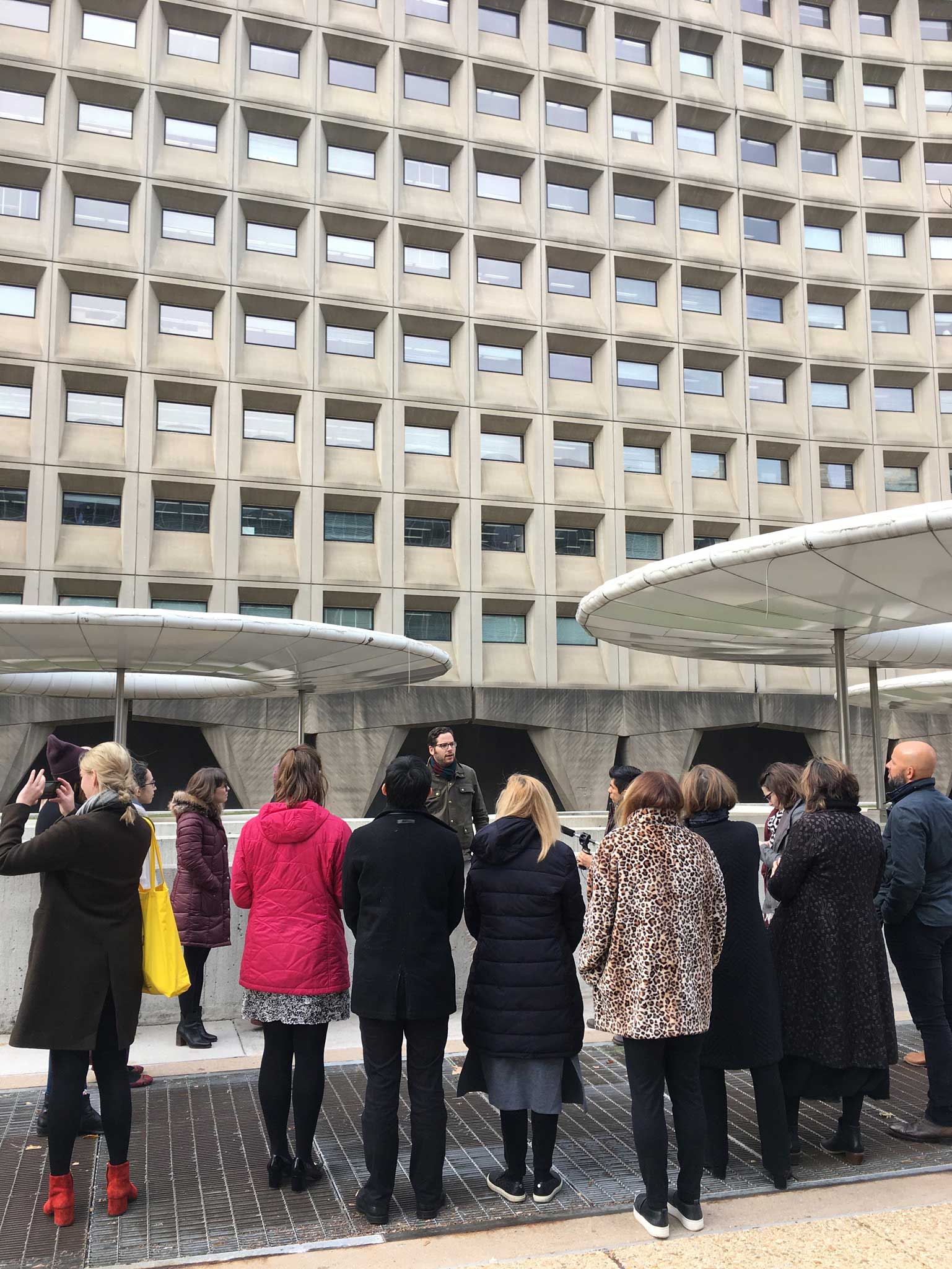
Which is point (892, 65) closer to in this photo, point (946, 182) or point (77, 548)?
point (946, 182)

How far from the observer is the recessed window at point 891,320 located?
32.6m

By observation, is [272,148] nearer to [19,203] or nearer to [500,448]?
[19,203]

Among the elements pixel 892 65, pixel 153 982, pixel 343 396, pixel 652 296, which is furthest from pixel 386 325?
pixel 153 982

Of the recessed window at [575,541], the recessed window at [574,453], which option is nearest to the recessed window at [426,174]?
the recessed window at [574,453]

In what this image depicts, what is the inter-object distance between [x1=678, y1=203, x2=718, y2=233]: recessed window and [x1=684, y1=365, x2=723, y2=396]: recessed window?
13.7ft

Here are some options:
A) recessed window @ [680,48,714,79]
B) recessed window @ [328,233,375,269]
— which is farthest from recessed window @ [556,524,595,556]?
recessed window @ [680,48,714,79]

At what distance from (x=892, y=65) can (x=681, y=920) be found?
3637cm

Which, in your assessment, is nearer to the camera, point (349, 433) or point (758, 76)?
point (349, 433)

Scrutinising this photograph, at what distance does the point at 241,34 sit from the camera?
27516 mm

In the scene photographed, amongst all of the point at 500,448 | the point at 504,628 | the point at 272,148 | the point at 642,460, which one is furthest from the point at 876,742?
the point at 272,148

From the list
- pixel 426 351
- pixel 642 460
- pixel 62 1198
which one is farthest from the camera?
pixel 642 460

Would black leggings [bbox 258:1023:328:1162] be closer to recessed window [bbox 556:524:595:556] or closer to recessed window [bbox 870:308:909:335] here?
recessed window [bbox 556:524:595:556]

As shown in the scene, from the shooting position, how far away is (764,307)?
3200 cm

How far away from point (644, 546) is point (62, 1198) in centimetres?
2735
